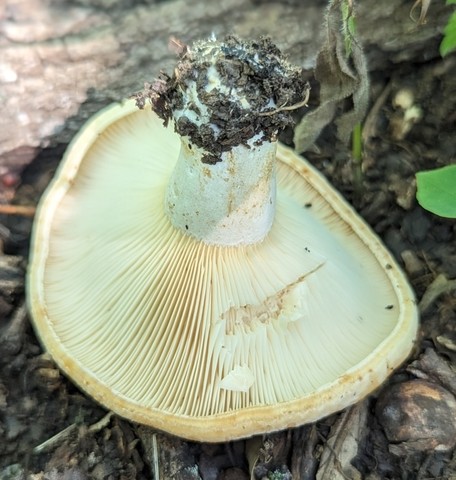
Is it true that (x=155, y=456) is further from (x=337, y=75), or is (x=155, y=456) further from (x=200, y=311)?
(x=337, y=75)

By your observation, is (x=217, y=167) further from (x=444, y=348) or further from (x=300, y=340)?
(x=444, y=348)

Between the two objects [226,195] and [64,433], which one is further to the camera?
[64,433]

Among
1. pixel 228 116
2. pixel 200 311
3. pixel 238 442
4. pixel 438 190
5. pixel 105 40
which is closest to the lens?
pixel 228 116

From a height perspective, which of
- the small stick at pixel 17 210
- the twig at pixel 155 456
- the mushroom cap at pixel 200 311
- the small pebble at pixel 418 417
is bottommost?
the small pebble at pixel 418 417

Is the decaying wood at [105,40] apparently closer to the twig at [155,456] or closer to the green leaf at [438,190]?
the green leaf at [438,190]

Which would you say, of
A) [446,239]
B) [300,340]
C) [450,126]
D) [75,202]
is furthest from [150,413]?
[450,126]

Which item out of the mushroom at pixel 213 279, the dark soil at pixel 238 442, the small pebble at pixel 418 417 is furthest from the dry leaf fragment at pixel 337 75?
the small pebble at pixel 418 417

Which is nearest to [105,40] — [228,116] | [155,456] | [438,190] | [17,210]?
[17,210]
